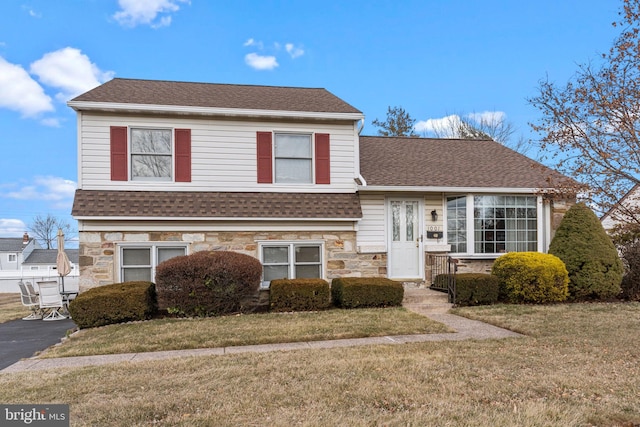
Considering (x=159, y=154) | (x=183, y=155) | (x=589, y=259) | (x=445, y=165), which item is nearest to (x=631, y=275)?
(x=589, y=259)

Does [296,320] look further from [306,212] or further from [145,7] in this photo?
[145,7]

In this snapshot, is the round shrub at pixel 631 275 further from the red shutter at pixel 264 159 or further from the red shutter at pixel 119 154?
the red shutter at pixel 119 154

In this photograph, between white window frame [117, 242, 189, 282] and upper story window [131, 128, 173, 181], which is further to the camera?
upper story window [131, 128, 173, 181]

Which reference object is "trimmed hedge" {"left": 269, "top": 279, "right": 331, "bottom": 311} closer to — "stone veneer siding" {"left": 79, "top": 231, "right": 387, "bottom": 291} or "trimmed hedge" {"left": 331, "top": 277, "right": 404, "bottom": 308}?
"trimmed hedge" {"left": 331, "top": 277, "right": 404, "bottom": 308}

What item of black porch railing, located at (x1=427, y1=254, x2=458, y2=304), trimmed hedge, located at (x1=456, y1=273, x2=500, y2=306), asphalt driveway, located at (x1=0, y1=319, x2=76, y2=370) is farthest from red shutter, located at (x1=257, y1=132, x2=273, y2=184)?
asphalt driveway, located at (x1=0, y1=319, x2=76, y2=370)

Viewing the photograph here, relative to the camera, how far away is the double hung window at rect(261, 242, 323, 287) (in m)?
10.1

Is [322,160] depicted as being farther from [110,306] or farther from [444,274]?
[110,306]

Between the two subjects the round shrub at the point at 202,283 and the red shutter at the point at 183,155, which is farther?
the red shutter at the point at 183,155

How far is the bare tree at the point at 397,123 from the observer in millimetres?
27172

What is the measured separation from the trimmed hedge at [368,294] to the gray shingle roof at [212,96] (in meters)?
4.48

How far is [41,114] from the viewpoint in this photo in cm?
1802

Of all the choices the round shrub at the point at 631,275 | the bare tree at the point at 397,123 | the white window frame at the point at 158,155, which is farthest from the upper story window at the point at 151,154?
the bare tree at the point at 397,123

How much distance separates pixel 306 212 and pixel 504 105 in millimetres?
20782

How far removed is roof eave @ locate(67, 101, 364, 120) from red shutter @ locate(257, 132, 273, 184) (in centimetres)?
55
